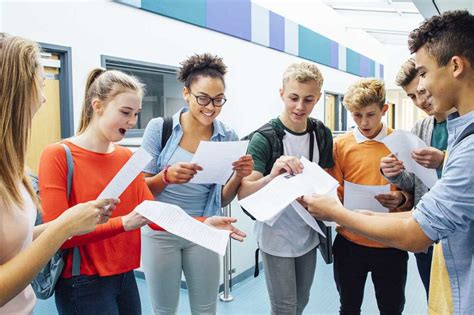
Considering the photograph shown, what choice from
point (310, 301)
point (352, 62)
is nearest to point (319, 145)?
point (310, 301)

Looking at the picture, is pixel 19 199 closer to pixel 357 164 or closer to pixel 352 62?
pixel 357 164

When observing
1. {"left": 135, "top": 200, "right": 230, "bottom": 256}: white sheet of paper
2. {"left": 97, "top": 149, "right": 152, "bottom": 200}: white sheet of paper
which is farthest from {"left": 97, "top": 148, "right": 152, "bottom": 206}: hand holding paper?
{"left": 135, "top": 200, "right": 230, "bottom": 256}: white sheet of paper

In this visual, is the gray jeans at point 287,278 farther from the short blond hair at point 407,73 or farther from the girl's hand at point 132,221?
the short blond hair at point 407,73

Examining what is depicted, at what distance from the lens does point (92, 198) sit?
1325 mm

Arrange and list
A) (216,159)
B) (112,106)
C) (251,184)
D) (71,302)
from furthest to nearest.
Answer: (251,184) < (216,159) < (112,106) < (71,302)

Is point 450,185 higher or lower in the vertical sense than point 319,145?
lower

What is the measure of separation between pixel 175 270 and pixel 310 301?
1617mm

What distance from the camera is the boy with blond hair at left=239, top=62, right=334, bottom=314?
1.67m

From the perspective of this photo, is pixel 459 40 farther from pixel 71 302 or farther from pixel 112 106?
pixel 71 302

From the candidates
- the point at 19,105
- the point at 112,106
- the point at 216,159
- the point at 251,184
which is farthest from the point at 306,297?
the point at 19,105

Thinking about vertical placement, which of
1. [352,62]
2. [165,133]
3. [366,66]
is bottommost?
[165,133]

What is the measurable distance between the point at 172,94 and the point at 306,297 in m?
3.57

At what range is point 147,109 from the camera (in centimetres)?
454

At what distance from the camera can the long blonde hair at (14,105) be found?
0.97 m
